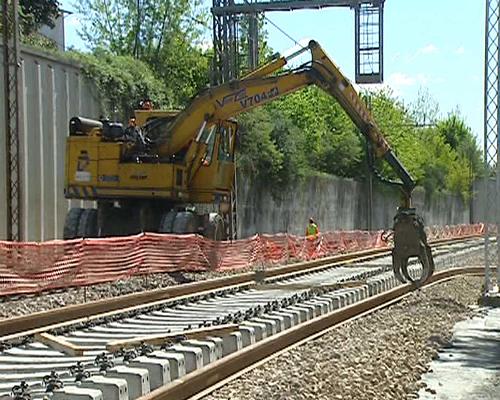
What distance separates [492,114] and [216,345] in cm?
814

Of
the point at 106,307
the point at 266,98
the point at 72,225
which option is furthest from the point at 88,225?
the point at 106,307

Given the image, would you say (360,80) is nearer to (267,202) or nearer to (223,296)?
(267,202)

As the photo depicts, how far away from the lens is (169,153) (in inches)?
830

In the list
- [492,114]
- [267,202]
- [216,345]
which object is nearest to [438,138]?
[267,202]

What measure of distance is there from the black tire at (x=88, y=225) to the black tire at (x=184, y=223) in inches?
84.1

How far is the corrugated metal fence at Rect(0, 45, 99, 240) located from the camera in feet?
77.5

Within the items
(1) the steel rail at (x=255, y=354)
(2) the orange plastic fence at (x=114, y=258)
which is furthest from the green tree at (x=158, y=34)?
(1) the steel rail at (x=255, y=354)

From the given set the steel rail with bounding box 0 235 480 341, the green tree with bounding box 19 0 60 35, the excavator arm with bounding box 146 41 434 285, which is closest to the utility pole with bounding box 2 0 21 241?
the excavator arm with bounding box 146 41 434 285

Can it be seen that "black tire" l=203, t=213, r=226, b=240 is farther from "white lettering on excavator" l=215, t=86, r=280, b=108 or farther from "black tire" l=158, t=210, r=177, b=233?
"white lettering on excavator" l=215, t=86, r=280, b=108

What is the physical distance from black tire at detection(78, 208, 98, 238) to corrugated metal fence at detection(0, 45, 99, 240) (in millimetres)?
2038

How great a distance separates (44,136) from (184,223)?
611 cm

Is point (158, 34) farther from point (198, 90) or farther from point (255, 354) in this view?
point (255, 354)

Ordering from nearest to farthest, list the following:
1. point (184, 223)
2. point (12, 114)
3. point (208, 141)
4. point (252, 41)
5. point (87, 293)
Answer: point (87, 293) < point (12, 114) < point (184, 223) < point (208, 141) < point (252, 41)

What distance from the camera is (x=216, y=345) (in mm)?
8594
